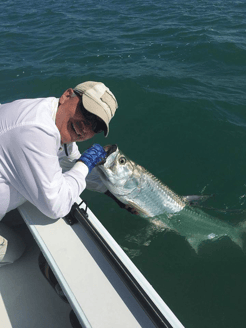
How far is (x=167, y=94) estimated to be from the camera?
6.90m

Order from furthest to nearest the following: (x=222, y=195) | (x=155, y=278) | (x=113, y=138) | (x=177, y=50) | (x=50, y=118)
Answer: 1. (x=177, y=50)
2. (x=113, y=138)
3. (x=222, y=195)
4. (x=155, y=278)
5. (x=50, y=118)

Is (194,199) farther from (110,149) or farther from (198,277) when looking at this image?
(110,149)

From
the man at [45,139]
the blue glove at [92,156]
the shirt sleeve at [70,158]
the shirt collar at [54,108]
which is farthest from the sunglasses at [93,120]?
the shirt sleeve at [70,158]

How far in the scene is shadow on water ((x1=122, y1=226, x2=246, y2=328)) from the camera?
340cm

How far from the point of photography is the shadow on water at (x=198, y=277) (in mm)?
3396

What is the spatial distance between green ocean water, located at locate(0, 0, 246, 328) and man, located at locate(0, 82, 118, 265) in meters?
2.20

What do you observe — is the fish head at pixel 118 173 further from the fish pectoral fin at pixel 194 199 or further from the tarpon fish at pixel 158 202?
the fish pectoral fin at pixel 194 199

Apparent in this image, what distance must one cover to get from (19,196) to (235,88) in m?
6.42

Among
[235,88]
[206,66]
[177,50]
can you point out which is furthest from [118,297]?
[177,50]

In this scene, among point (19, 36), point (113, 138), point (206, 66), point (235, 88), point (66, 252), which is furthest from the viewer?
point (19, 36)

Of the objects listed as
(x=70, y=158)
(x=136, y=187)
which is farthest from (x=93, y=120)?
(x=136, y=187)

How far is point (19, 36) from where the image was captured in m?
10.1

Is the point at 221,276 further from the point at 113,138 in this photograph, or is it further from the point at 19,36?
the point at 19,36

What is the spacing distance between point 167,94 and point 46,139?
5.42m
